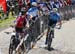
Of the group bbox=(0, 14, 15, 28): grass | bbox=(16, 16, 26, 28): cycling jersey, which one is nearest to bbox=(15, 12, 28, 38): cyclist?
bbox=(16, 16, 26, 28): cycling jersey

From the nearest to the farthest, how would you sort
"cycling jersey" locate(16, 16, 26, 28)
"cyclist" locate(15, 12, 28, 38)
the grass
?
"cyclist" locate(15, 12, 28, 38) → "cycling jersey" locate(16, 16, 26, 28) → the grass

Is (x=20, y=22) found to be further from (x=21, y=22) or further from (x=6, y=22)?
(x=6, y=22)

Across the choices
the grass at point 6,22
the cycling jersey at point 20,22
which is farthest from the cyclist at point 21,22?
the grass at point 6,22

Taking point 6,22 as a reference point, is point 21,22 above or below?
above

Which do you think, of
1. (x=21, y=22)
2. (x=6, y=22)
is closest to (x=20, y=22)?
(x=21, y=22)

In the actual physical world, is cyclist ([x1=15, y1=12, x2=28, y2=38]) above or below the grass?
above

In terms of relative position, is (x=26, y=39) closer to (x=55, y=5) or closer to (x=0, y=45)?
(x=0, y=45)

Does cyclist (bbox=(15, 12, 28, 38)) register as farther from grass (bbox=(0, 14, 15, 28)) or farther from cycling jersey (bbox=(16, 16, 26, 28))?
grass (bbox=(0, 14, 15, 28))

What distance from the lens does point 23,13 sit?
1553cm

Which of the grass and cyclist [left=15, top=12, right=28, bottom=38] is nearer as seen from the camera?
cyclist [left=15, top=12, right=28, bottom=38]

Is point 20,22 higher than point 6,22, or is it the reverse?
point 20,22

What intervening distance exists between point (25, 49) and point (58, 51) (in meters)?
2.84

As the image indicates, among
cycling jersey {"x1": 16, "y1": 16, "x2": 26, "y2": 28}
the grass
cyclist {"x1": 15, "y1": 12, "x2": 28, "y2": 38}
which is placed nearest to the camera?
cyclist {"x1": 15, "y1": 12, "x2": 28, "y2": 38}

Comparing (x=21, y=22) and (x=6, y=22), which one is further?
(x=6, y=22)
